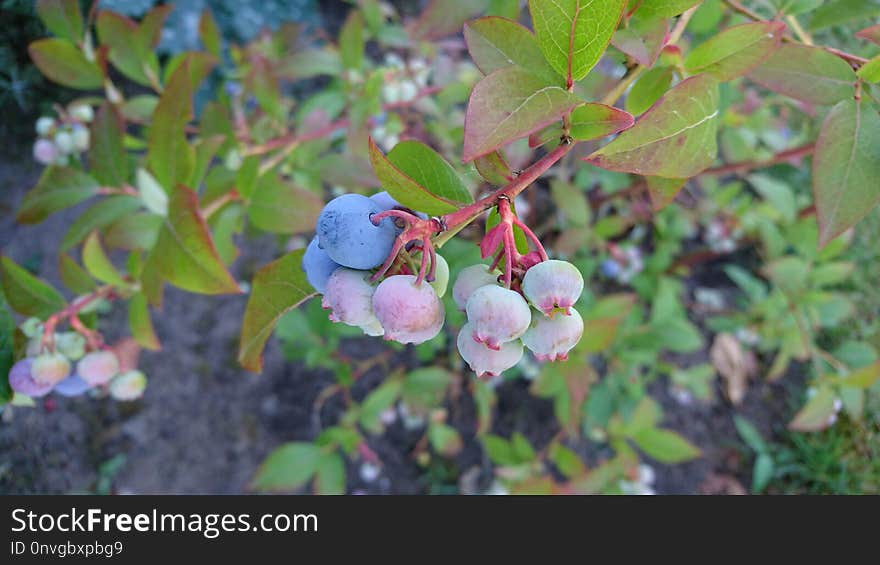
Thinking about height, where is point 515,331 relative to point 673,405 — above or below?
above

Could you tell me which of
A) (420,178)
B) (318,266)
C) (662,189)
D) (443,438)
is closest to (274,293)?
(318,266)

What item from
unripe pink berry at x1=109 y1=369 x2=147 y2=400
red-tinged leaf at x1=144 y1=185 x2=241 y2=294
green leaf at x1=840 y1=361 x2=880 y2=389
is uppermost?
red-tinged leaf at x1=144 y1=185 x2=241 y2=294

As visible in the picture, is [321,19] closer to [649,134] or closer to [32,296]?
[32,296]

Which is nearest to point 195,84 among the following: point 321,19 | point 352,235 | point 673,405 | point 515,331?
point 352,235

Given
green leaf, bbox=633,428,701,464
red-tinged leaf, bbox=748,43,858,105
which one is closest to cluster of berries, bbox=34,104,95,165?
red-tinged leaf, bbox=748,43,858,105

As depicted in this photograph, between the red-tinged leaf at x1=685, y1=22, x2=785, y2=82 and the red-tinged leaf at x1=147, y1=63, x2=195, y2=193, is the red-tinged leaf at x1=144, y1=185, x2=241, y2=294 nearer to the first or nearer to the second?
the red-tinged leaf at x1=147, y1=63, x2=195, y2=193

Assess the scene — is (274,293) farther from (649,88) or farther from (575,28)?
(649,88)
